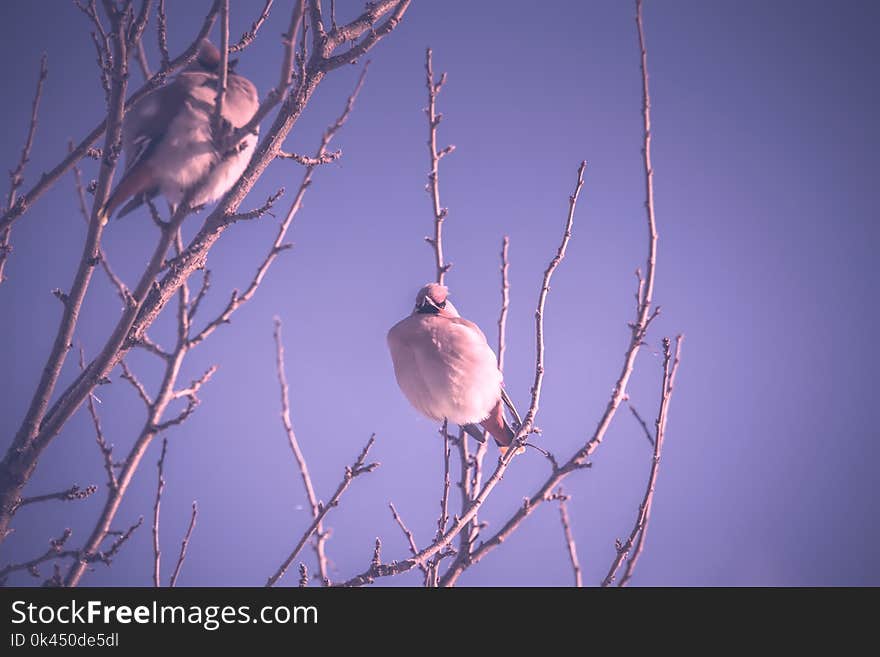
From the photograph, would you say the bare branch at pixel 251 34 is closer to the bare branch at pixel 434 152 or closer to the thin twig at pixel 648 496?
the bare branch at pixel 434 152

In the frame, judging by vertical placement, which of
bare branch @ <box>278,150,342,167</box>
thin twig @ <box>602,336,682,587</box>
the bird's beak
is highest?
the bird's beak

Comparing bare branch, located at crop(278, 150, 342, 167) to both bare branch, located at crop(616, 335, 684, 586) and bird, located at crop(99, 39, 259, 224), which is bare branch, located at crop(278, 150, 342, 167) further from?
bare branch, located at crop(616, 335, 684, 586)

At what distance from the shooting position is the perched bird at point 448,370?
413 centimetres

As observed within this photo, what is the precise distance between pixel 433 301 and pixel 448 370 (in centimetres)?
61

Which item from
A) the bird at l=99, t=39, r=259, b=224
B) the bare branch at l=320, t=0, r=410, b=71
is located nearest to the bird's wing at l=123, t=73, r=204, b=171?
the bird at l=99, t=39, r=259, b=224

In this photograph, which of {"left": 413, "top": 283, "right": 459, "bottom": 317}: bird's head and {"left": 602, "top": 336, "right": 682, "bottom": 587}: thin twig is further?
{"left": 413, "top": 283, "right": 459, "bottom": 317}: bird's head

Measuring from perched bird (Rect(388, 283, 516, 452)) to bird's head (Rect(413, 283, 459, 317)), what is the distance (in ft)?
0.15

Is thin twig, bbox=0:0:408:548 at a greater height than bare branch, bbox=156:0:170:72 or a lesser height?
lesser

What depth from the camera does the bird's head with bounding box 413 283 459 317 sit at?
4.53 m

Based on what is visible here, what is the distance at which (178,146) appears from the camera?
3.03 m

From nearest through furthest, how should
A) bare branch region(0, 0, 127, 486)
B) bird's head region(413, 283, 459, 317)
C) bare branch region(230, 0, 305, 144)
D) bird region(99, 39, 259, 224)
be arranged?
bare branch region(230, 0, 305, 144) < bare branch region(0, 0, 127, 486) < bird region(99, 39, 259, 224) < bird's head region(413, 283, 459, 317)

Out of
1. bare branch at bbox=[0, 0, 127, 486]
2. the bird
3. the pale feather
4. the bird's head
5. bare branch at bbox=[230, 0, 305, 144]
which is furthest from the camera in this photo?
the bird's head
